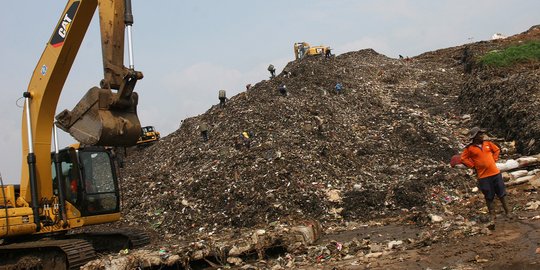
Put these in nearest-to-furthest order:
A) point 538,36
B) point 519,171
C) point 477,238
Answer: point 477,238 < point 519,171 < point 538,36

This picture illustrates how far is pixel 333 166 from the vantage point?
11.9 metres

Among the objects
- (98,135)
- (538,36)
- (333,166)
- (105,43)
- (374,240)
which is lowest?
(374,240)

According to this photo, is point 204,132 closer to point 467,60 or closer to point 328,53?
point 328,53

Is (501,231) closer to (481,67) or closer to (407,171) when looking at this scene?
(407,171)

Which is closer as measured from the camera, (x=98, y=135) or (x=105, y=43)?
(x=98, y=135)

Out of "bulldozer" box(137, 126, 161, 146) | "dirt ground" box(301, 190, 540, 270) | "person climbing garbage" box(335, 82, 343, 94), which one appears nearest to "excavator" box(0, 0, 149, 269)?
"dirt ground" box(301, 190, 540, 270)

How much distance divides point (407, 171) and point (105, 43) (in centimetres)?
760

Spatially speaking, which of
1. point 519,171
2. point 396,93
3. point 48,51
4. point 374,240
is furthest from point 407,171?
point 48,51

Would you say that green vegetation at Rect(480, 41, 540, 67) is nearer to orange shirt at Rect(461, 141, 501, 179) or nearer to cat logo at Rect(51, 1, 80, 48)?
orange shirt at Rect(461, 141, 501, 179)

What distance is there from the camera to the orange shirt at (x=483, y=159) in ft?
22.7

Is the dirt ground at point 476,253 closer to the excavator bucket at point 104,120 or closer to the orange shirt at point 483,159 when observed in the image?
the orange shirt at point 483,159

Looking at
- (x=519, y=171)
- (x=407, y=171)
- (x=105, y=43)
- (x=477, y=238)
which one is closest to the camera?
(x=477, y=238)

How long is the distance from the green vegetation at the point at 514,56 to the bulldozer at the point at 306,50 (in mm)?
6740

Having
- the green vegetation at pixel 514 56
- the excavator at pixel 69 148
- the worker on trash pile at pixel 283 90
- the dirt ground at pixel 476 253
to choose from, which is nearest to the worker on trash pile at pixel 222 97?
the worker on trash pile at pixel 283 90
